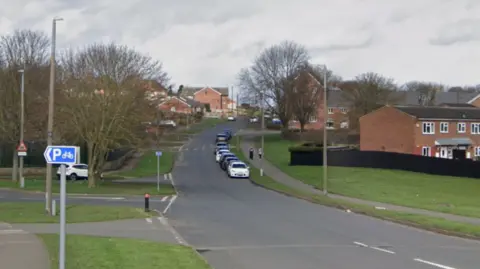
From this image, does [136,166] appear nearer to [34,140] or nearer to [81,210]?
[34,140]

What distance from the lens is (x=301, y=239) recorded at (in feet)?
64.2

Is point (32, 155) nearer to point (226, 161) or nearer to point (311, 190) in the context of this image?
point (226, 161)

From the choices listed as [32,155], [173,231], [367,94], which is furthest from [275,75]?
[173,231]

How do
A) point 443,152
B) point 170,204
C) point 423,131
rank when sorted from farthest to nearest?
1. point 443,152
2. point 423,131
3. point 170,204

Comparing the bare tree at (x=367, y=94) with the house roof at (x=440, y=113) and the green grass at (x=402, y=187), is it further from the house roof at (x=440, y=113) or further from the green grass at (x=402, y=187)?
the green grass at (x=402, y=187)

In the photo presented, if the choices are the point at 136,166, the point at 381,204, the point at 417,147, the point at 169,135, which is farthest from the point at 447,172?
the point at 169,135

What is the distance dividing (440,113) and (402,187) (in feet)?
102

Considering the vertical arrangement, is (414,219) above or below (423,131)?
below

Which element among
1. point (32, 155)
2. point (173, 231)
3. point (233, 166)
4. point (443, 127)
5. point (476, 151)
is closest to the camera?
point (173, 231)

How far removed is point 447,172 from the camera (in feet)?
181

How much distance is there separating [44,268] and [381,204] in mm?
25168

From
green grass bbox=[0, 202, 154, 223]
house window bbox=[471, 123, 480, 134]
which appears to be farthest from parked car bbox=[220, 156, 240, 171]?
green grass bbox=[0, 202, 154, 223]

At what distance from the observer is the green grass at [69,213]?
2503cm

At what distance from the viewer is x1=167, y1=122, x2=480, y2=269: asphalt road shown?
14.9 m
